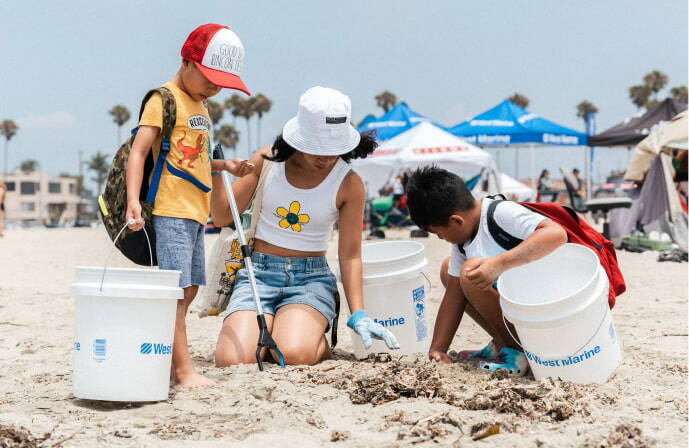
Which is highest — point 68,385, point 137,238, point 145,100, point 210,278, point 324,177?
point 145,100

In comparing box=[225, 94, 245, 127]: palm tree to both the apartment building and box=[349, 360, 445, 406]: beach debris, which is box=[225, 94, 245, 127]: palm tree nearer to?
the apartment building

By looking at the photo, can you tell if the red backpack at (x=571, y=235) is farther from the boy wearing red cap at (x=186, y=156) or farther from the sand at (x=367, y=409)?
the boy wearing red cap at (x=186, y=156)

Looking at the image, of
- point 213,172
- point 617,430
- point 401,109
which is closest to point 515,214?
point 617,430

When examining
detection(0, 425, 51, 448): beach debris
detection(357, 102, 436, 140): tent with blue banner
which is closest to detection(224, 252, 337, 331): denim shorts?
detection(0, 425, 51, 448): beach debris

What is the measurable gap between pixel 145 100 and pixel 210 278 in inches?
44.4

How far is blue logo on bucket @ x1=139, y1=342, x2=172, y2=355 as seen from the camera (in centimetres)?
246

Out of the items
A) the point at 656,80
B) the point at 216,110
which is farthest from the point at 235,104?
the point at 656,80

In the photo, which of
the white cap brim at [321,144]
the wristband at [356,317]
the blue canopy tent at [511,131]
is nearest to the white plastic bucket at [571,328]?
the wristband at [356,317]

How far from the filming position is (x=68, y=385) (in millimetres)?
2877

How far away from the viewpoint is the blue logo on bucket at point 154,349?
96.8 inches

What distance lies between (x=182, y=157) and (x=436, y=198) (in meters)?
1.10

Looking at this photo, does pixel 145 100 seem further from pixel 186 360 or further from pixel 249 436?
pixel 249 436

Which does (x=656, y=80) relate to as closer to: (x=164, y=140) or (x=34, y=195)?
(x=164, y=140)

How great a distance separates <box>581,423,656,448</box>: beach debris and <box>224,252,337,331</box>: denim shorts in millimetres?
1644
